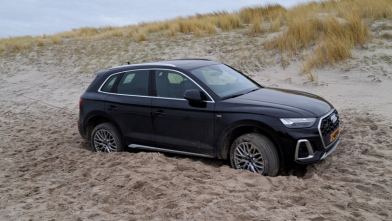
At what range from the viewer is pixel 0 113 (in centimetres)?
1234

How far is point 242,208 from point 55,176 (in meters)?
3.24

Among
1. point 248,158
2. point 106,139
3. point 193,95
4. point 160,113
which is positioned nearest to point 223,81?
point 193,95

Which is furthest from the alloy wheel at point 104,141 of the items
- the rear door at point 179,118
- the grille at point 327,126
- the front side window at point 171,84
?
the grille at point 327,126

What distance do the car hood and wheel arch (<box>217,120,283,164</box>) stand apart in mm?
360

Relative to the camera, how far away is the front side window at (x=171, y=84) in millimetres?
6035

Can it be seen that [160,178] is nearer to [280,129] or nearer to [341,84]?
[280,129]

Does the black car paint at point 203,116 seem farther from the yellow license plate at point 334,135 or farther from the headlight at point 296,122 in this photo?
the yellow license plate at point 334,135

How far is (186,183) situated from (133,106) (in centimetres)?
205

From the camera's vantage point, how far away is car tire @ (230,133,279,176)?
5.20 metres

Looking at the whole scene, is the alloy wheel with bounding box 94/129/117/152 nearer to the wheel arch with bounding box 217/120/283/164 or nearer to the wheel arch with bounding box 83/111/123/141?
the wheel arch with bounding box 83/111/123/141

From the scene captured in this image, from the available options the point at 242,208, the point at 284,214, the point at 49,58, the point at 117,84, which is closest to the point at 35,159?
the point at 117,84

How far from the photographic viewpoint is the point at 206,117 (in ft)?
18.7

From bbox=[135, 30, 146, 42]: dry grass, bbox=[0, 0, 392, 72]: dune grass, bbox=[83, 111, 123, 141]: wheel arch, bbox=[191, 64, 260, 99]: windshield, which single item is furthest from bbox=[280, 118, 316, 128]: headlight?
bbox=[135, 30, 146, 42]: dry grass

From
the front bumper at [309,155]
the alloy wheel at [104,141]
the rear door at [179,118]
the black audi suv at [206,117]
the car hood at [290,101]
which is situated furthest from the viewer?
the alloy wheel at [104,141]
